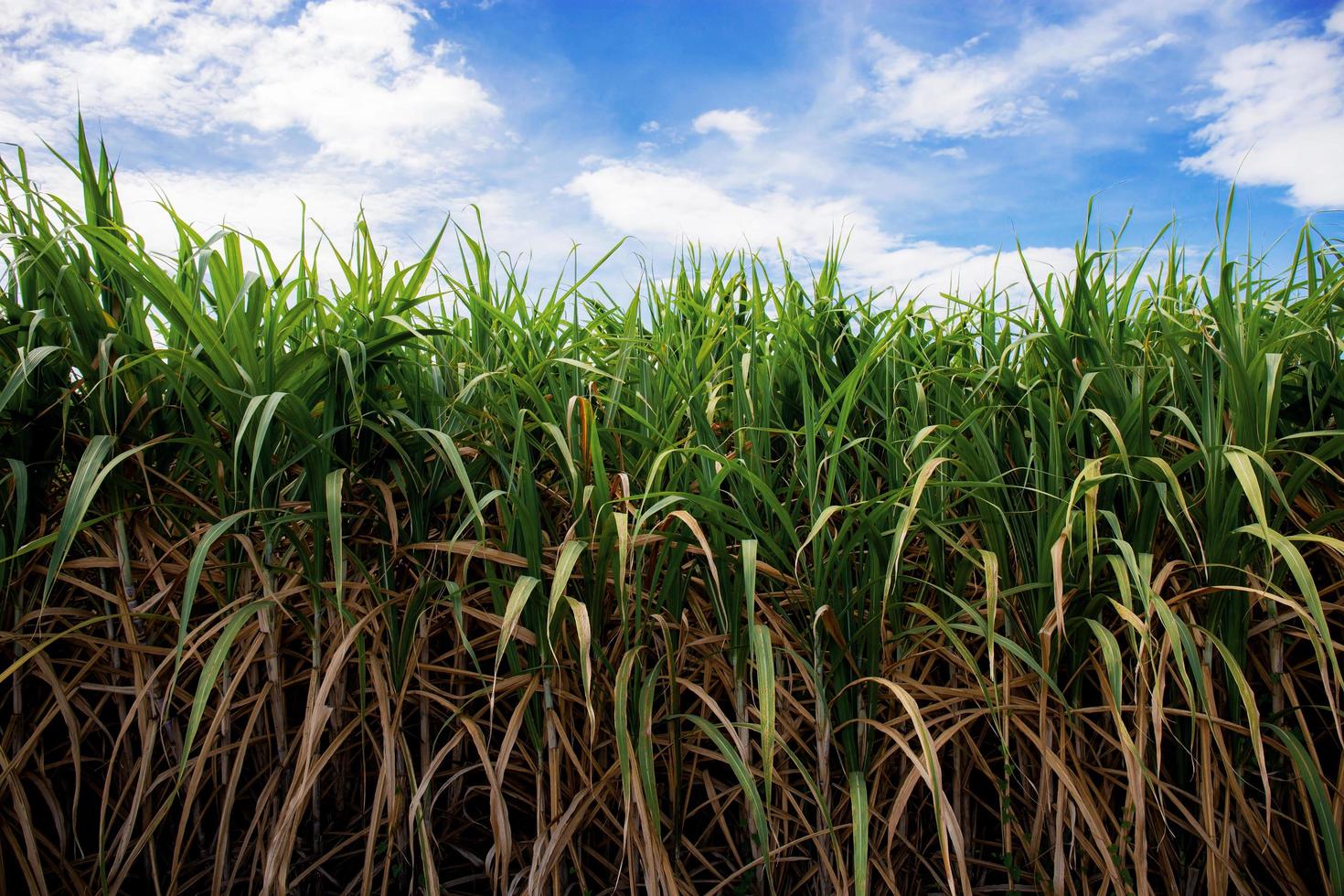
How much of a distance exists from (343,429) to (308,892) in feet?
2.59

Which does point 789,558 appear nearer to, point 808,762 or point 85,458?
point 808,762

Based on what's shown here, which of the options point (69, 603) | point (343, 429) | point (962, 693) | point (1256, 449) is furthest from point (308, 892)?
point (1256, 449)

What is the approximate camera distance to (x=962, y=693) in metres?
1.24

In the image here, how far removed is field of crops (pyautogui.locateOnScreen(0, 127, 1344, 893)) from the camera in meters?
1.17

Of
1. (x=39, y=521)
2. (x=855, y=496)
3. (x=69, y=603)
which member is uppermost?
(x=855, y=496)

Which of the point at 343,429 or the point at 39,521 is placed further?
the point at 39,521

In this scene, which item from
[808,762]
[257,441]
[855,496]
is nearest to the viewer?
[257,441]

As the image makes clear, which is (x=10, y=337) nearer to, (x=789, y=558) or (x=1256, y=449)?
(x=789, y=558)

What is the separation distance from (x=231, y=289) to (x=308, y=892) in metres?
1.04

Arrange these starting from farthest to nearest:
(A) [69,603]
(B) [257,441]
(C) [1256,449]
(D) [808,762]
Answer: (A) [69,603], (D) [808,762], (C) [1256,449], (B) [257,441]

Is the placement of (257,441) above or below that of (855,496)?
above

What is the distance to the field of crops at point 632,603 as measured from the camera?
117 centimetres

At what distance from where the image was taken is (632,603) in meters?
1.27

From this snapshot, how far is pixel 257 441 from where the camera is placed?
1.06 metres
